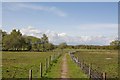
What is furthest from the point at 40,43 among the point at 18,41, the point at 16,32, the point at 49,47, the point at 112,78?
the point at 112,78

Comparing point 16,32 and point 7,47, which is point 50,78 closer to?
point 7,47

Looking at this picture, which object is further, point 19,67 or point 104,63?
point 104,63

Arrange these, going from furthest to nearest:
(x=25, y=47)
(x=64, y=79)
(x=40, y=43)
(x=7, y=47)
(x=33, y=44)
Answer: (x=40, y=43), (x=33, y=44), (x=25, y=47), (x=7, y=47), (x=64, y=79)

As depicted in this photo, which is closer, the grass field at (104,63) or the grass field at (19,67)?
the grass field at (19,67)

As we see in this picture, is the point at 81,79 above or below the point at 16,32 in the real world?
below

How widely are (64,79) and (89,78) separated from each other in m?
2.11

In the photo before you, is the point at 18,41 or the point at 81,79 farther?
the point at 18,41

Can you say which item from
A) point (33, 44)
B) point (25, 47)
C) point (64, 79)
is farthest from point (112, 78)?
point (33, 44)

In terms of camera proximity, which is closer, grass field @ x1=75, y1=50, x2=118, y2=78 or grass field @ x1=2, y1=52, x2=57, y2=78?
grass field @ x1=2, y1=52, x2=57, y2=78

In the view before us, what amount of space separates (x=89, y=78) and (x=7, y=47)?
430 feet

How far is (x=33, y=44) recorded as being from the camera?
183 m

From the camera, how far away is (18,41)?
494 ft

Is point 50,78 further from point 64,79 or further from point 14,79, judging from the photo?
point 14,79

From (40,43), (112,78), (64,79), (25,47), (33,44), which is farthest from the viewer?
(40,43)
